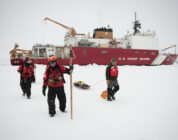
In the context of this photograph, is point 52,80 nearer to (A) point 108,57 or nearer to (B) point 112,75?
(B) point 112,75

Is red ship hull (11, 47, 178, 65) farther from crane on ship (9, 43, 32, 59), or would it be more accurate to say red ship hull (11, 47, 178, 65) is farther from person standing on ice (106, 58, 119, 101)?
person standing on ice (106, 58, 119, 101)

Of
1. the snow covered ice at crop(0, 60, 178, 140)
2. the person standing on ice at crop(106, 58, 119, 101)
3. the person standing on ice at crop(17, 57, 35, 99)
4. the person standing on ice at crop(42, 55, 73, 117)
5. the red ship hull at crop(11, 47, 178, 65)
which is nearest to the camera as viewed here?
the snow covered ice at crop(0, 60, 178, 140)

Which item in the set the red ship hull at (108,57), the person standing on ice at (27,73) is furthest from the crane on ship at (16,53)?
the person standing on ice at (27,73)

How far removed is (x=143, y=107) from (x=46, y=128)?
309 centimetres

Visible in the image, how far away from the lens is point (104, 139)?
257cm

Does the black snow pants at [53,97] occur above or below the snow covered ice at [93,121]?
above

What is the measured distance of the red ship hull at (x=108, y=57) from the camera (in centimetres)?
2049

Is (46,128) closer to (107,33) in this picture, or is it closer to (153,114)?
(153,114)

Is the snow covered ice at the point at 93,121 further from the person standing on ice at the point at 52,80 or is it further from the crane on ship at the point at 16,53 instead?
the crane on ship at the point at 16,53

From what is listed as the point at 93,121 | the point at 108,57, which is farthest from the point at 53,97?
the point at 108,57

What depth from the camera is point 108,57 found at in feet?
71.6

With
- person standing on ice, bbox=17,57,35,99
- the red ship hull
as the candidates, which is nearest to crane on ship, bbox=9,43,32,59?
the red ship hull

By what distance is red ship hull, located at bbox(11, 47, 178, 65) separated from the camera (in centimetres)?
2049

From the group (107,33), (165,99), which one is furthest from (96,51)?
(165,99)
